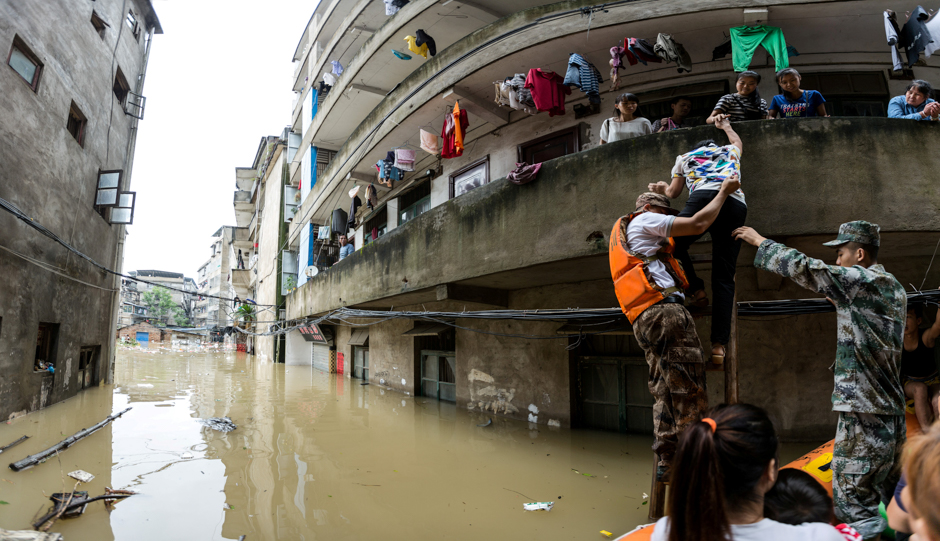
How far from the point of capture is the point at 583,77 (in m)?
7.03

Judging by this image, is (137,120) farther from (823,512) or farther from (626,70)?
(823,512)

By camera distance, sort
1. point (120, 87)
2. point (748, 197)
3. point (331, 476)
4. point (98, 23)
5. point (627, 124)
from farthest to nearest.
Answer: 1. point (120, 87)
2. point (98, 23)
3. point (627, 124)
4. point (331, 476)
5. point (748, 197)

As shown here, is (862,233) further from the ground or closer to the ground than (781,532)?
further from the ground

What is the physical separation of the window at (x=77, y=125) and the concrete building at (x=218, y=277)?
32482 millimetres

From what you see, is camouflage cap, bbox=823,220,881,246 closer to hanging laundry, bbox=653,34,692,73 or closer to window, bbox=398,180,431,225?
hanging laundry, bbox=653,34,692,73

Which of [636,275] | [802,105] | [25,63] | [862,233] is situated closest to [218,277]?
[25,63]

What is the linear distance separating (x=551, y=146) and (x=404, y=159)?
401 centimetres

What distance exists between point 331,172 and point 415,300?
6.36 meters

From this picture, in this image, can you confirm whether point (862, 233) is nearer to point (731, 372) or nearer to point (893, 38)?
point (731, 372)

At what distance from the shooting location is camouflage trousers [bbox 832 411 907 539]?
2.52 m

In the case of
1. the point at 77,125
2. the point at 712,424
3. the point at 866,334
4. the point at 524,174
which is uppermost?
the point at 77,125

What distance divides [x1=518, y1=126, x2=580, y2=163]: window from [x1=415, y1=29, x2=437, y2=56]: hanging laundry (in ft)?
10.8

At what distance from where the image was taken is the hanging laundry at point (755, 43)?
20.6 feet

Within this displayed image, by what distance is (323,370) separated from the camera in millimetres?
22453
